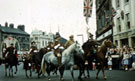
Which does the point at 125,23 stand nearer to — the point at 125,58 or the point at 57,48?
the point at 125,58

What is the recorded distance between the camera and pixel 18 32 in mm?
91562

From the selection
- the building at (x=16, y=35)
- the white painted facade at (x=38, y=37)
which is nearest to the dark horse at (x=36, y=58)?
the building at (x=16, y=35)

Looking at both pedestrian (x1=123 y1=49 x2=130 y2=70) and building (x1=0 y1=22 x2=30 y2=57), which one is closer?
pedestrian (x1=123 y1=49 x2=130 y2=70)

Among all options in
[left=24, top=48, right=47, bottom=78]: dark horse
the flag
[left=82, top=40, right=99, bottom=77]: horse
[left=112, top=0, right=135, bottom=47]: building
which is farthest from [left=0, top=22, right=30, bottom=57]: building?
[left=82, top=40, right=99, bottom=77]: horse

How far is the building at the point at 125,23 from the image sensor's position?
29703mm

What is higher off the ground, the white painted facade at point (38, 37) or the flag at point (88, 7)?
the white painted facade at point (38, 37)

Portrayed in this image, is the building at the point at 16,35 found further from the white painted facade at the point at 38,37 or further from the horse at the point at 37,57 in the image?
the horse at the point at 37,57

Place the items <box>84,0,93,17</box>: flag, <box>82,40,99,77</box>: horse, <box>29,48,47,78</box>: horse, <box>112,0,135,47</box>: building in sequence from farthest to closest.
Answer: <box>112,0,135,47</box>: building, <box>84,0,93,17</box>: flag, <box>29,48,47,78</box>: horse, <box>82,40,99,77</box>: horse

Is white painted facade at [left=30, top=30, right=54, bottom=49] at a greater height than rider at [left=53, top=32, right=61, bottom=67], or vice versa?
white painted facade at [left=30, top=30, right=54, bottom=49]

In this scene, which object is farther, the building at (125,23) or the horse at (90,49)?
the building at (125,23)

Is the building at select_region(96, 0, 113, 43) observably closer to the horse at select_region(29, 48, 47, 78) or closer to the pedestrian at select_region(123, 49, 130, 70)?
the pedestrian at select_region(123, 49, 130, 70)

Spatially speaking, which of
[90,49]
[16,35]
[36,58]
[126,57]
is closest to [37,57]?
[36,58]

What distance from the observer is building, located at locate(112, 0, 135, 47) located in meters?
29.7

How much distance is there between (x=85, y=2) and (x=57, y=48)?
12.4m
